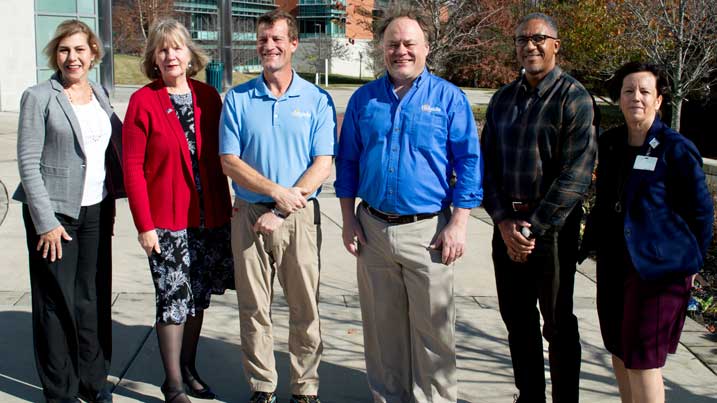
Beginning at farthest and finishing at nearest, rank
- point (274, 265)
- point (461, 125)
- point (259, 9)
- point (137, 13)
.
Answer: point (259, 9) → point (137, 13) → point (274, 265) → point (461, 125)

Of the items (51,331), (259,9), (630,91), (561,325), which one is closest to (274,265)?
(51,331)

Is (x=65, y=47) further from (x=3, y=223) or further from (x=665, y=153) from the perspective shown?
(x=3, y=223)

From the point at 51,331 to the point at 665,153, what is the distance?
3137 mm

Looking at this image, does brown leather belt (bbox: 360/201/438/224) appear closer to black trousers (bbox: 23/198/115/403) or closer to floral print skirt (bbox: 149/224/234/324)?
floral print skirt (bbox: 149/224/234/324)

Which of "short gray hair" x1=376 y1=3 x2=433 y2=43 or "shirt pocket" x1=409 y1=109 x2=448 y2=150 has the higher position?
"short gray hair" x1=376 y1=3 x2=433 y2=43

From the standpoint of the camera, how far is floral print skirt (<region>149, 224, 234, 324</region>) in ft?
13.0

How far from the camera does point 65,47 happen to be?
3.89 m

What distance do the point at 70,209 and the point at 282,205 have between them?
1.10 metres

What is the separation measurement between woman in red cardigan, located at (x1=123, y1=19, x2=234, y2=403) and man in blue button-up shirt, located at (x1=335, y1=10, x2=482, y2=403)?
0.71 meters

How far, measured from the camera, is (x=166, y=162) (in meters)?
3.88

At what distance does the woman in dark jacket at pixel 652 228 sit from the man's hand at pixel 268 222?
5.26 feet

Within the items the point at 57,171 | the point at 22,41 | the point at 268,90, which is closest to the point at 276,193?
the point at 268,90

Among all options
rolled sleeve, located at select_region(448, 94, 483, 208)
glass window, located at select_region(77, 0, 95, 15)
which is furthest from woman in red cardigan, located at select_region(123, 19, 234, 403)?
glass window, located at select_region(77, 0, 95, 15)

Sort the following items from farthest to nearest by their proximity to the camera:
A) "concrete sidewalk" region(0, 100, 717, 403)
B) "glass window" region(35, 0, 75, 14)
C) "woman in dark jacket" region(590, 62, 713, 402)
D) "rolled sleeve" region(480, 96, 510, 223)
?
"glass window" region(35, 0, 75, 14) → "concrete sidewalk" region(0, 100, 717, 403) → "rolled sleeve" region(480, 96, 510, 223) → "woman in dark jacket" region(590, 62, 713, 402)
